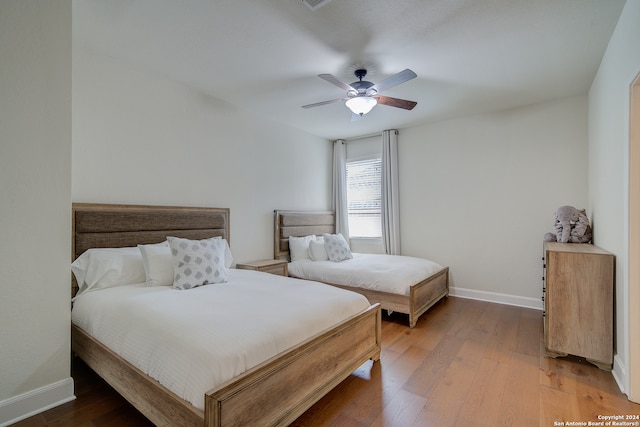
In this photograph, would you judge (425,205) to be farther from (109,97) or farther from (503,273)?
(109,97)

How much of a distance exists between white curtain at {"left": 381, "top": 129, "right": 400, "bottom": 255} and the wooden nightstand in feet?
5.83

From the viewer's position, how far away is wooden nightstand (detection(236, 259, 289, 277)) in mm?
3689

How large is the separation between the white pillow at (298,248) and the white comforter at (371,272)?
116mm

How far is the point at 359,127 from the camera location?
4793 mm

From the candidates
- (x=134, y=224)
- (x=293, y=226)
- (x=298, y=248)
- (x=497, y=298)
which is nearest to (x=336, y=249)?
(x=298, y=248)

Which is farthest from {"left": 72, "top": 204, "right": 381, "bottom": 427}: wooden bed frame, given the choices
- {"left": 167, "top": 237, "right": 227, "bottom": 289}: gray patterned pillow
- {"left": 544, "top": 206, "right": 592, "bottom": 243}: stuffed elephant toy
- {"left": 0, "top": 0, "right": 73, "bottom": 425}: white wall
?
{"left": 544, "top": 206, "right": 592, "bottom": 243}: stuffed elephant toy

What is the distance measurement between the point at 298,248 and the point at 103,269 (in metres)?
2.46

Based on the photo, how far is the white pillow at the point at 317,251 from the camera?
14.1ft

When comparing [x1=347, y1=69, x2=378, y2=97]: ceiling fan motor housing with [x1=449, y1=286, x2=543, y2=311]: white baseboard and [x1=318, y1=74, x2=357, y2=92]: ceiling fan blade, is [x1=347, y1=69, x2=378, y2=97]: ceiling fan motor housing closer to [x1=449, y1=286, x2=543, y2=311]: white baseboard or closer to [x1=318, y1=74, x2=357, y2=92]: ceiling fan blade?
[x1=318, y1=74, x2=357, y2=92]: ceiling fan blade

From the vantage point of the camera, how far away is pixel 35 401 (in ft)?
5.97

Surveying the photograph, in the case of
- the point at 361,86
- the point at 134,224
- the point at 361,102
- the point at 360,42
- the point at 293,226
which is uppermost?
the point at 360,42

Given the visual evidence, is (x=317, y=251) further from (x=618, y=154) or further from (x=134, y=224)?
(x=618, y=154)

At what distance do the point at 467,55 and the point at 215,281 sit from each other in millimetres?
2923

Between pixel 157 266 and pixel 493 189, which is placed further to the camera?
pixel 493 189
